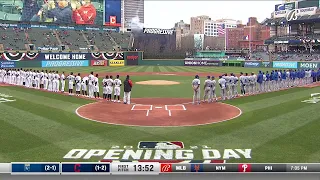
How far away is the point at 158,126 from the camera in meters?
13.8

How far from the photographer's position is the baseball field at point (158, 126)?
1052 cm

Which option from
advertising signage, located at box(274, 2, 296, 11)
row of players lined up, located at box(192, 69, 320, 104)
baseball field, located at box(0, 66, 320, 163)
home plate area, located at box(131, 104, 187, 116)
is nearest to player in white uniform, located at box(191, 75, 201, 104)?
Answer: row of players lined up, located at box(192, 69, 320, 104)

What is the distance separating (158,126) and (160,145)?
2.65 meters

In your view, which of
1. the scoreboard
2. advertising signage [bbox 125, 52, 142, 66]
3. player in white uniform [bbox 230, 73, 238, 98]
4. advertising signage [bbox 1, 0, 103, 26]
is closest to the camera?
the scoreboard

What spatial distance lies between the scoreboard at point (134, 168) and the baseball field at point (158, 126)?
43.4 inches

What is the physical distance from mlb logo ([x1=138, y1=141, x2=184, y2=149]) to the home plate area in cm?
479

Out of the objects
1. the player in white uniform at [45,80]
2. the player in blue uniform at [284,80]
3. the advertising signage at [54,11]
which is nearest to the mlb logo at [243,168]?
the player in blue uniform at [284,80]

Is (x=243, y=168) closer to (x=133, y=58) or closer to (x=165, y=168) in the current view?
(x=165, y=168)

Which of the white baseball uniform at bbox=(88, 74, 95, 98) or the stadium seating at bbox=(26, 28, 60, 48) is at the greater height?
the stadium seating at bbox=(26, 28, 60, 48)

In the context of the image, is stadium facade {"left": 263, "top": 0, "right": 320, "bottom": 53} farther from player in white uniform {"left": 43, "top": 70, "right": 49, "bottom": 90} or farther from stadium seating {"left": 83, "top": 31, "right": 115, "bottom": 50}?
player in white uniform {"left": 43, "top": 70, "right": 49, "bottom": 90}

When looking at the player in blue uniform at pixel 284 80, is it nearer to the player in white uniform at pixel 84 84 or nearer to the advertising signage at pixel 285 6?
the player in white uniform at pixel 84 84

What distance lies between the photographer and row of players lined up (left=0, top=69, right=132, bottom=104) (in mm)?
20312

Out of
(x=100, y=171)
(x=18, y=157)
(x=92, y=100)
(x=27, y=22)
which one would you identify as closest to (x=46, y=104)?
(x=92, y=100)

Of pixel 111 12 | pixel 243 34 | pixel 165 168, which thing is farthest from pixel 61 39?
pixel 243 34
